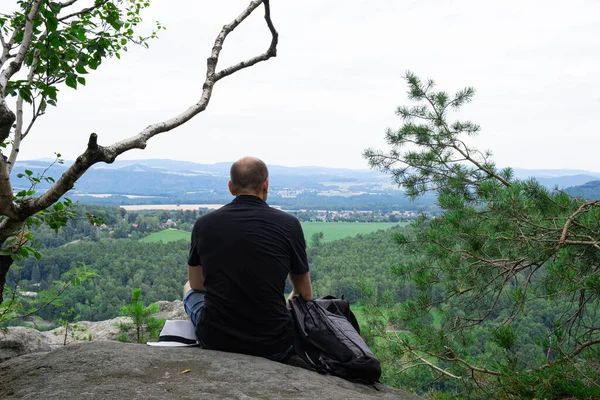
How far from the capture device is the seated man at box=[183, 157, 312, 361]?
303 centimetres

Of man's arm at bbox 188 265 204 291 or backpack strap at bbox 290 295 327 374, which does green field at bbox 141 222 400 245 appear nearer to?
man's arm at bbox 188 265 204 291

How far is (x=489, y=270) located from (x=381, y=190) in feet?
394

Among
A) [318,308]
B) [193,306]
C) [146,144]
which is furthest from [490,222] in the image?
[146,144]

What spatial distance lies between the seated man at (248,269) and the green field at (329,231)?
4622cm

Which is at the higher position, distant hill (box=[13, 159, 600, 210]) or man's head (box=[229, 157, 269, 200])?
man's head (box=[229, 157, 269, 200])

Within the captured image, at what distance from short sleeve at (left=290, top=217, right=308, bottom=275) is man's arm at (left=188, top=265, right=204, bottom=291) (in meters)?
0.63

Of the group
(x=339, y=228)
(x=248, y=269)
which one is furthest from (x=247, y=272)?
(x=339, y=228)

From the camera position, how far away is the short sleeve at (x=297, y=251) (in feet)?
10.3

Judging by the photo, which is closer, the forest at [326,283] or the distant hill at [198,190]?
the forest at [326,283]

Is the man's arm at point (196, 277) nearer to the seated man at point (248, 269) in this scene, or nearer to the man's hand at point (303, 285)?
the seated man at point (248, 269)

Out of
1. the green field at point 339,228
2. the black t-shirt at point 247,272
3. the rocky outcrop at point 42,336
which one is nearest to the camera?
the black t-shirt at point 247,272

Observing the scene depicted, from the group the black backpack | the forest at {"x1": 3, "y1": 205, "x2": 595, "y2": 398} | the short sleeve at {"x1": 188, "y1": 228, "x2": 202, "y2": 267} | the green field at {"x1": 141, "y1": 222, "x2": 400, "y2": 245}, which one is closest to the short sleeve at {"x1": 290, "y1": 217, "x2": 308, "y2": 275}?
the black backpack

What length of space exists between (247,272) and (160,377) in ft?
2.49

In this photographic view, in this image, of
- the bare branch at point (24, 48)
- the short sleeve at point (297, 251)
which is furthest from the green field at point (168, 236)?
the short sleeve at point (297, 251)
